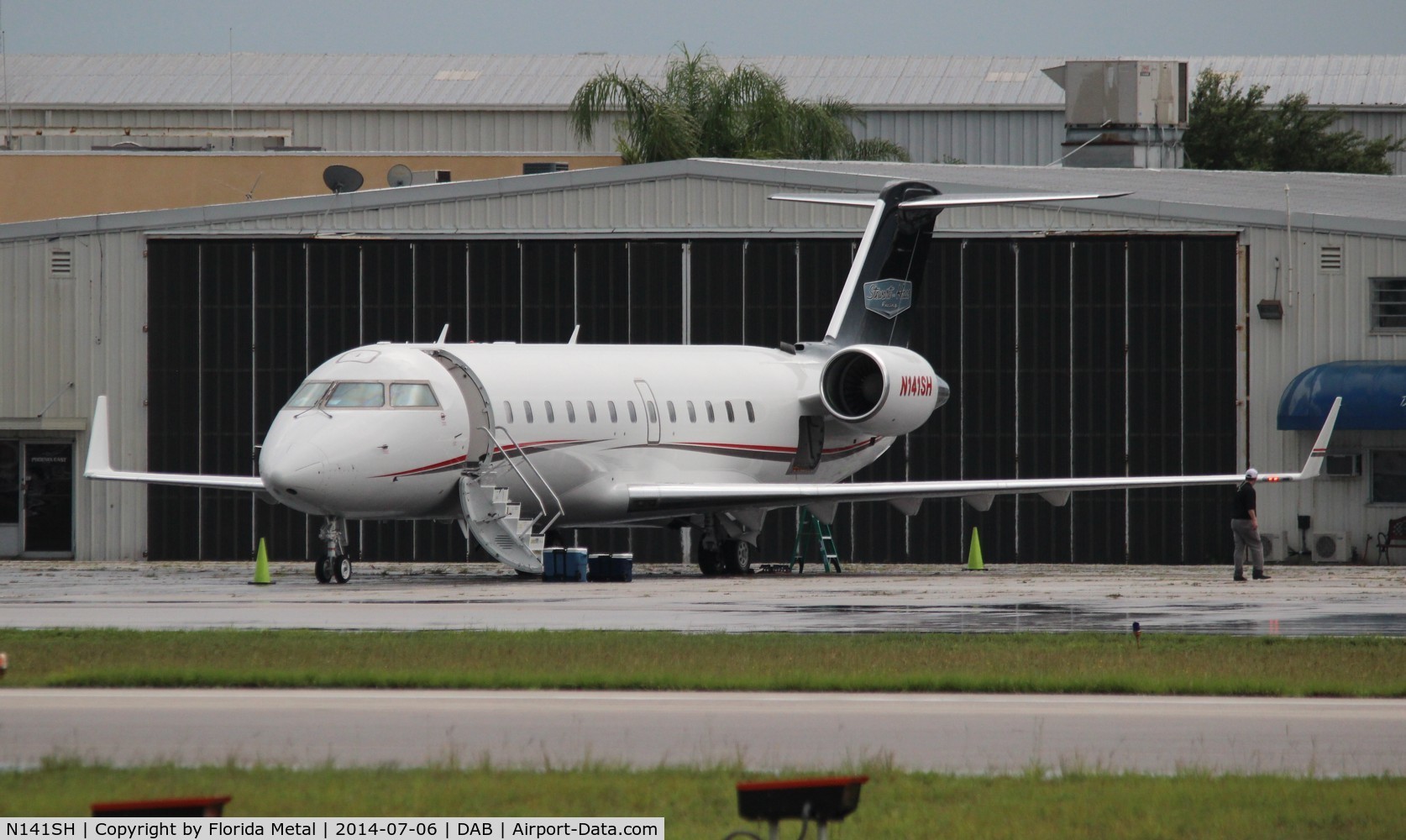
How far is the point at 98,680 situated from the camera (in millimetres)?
15273

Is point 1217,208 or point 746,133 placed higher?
point 746,133

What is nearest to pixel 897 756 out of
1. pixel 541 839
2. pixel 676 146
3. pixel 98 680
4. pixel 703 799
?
pixel 703 799

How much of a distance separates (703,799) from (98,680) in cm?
685

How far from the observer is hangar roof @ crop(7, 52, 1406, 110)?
81.2 metres

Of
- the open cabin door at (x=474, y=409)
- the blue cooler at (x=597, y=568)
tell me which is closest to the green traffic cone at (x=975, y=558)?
the blue cooler at (x=597, y=568)

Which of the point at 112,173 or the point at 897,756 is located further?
the point at 112,173

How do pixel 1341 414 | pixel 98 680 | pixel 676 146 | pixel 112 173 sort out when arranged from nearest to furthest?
pixel 98 680 → pixel 1341 414 → pixel 112 173 → pixel 676 146

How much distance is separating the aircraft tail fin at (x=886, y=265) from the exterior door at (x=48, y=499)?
1507cm

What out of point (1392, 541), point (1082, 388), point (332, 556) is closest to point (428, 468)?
point (332, 556)

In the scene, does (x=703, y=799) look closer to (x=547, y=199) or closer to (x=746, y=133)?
(x=547, y=199)

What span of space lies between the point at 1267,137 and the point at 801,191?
51.2 metres

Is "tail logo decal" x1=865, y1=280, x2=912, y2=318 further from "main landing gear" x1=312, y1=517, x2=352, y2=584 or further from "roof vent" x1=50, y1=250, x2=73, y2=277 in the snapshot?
"roof vent" x1=50, y1=250, x2=73, y2=277

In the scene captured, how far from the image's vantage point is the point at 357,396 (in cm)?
2783

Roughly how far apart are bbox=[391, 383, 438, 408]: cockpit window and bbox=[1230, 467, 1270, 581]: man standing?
12311 millimetres
